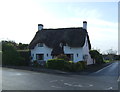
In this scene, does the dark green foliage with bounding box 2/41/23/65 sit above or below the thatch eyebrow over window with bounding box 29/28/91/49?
below

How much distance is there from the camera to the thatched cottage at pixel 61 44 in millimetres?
34031

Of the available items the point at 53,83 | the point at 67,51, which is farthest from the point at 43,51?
the point at 53,83

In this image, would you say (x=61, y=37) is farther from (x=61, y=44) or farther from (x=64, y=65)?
(x=64, y=65)

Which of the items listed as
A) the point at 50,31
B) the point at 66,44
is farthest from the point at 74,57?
the point at 50,31

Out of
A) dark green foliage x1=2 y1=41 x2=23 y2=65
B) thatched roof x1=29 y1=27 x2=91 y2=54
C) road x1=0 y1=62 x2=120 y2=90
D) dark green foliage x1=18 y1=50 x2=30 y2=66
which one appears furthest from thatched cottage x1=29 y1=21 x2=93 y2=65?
road x1=0 y1=62 x2=120 y2=90

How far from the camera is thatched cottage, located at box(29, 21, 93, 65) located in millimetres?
34031

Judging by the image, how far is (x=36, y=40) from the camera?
120 feet

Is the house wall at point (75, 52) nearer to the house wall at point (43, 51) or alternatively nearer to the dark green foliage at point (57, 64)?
the house wall at point (43, 51)

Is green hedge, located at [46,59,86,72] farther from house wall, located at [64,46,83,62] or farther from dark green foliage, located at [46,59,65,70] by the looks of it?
house wall, located at [64,46,83,62]

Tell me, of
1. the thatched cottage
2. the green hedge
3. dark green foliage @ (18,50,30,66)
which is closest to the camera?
the green hedge

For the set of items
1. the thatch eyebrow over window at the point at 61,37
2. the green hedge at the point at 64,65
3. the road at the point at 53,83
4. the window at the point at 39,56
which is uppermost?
the thatch eyebrow over window at the point at 61,37

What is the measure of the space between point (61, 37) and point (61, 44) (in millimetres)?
1408

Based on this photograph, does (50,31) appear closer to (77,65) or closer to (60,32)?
(60,32)

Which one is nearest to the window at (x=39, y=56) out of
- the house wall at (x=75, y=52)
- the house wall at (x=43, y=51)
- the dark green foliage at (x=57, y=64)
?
the house wall at (x=43, y=51)
